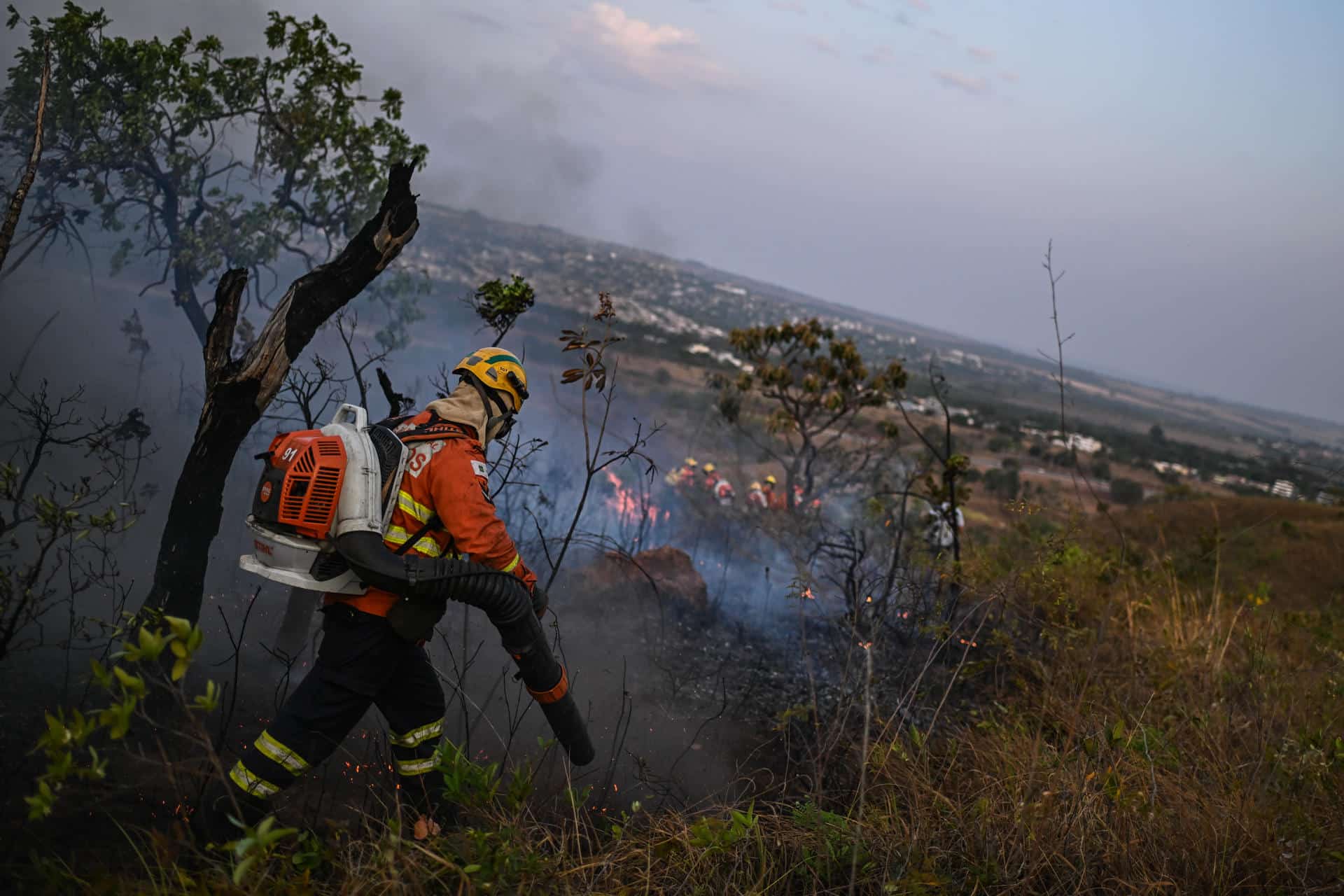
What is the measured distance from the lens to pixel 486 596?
309cm

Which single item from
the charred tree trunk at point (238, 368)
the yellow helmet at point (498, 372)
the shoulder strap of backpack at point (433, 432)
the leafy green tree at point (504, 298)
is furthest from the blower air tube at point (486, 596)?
the leafy green tree at point (504, 298)

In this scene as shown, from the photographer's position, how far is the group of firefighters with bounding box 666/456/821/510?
11.1 meters

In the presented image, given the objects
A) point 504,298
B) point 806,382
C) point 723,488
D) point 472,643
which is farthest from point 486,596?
point 723,488

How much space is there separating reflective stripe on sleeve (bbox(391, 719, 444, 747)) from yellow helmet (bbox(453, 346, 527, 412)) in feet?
4.52

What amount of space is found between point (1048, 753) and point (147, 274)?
50.4 feet

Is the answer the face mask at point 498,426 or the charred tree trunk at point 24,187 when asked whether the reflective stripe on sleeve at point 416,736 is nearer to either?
the face mask at point 498,426

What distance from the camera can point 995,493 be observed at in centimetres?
2153

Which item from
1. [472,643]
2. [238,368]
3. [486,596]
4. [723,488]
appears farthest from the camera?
[723,488]

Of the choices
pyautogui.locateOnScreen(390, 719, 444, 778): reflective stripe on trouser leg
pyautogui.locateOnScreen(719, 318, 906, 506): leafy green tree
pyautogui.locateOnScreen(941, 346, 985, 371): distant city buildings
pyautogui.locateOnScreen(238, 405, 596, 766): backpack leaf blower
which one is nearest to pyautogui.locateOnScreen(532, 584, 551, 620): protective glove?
pyautogui.locateOnScreen(238, 405, 596, 766): backpack leaf blower

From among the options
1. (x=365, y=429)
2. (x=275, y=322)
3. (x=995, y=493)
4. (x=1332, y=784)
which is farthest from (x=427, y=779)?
(x=995, y=493)

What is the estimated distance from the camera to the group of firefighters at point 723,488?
11084 millimetres

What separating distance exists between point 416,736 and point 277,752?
1.81 ft

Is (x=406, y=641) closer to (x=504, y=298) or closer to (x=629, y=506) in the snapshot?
(x=504, y=298)

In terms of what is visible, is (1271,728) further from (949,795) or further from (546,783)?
(546,783)
